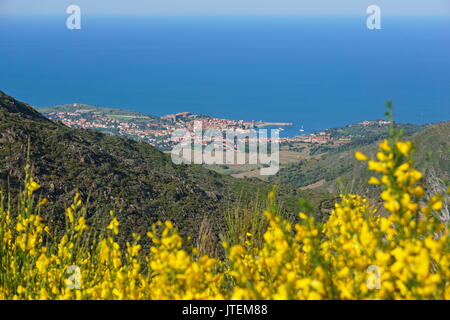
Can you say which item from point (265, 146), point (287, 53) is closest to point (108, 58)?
point (287, 53)

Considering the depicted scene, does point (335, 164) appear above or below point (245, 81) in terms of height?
below

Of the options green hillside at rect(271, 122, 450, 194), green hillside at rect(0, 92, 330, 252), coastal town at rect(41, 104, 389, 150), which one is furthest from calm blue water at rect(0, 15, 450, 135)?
green hillside at rect(0, 92, 330, 252)

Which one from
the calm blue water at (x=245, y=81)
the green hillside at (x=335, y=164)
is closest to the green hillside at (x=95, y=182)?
the green hillside at (x=335, y=164)

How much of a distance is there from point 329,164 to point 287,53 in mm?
A: 142120

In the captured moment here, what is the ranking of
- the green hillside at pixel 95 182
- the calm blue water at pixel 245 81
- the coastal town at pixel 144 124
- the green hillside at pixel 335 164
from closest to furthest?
the green hillside at pixel 95 182 < the green hillside at pixel 335 164 < the coastal town at pixel 144 124 < the calm blue water at pixel 245 81

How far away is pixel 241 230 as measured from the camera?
4887mm

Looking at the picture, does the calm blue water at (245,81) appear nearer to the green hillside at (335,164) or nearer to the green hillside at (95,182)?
the green hillside at (335,164)

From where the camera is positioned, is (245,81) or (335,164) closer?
(335,164)

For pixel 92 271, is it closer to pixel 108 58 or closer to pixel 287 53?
pixel 108 58

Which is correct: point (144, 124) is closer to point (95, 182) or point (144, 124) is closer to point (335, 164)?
point (335, 164)

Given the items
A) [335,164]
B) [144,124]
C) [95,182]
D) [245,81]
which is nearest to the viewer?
[95,182]

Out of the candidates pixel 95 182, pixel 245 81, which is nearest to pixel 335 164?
pixel 95 182

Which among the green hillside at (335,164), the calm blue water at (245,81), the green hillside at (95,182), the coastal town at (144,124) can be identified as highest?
the calm blue water at (245,81)

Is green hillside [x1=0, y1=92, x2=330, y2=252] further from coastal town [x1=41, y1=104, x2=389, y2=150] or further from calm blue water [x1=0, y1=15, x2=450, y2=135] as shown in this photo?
calm blue water [x1=0, y1=15, x2=450, y2=135]
